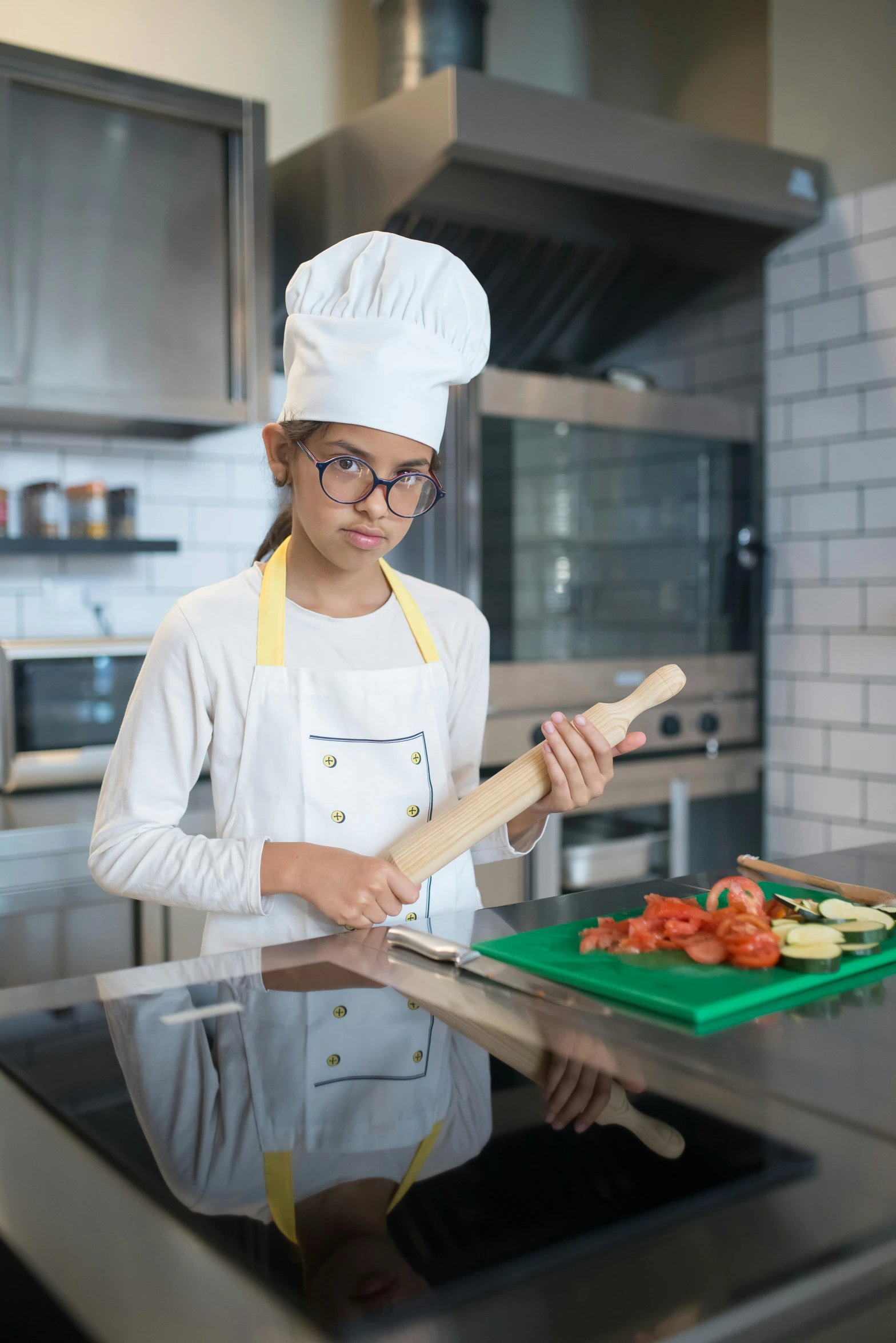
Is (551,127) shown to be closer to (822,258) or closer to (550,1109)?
(822,258)

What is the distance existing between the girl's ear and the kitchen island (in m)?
0.53

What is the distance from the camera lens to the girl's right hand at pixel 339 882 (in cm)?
98

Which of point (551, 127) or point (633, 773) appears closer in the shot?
point (551, 127)

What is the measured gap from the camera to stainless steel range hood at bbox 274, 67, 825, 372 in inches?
85.0

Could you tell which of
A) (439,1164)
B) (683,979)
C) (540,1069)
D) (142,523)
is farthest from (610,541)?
(439,1164)

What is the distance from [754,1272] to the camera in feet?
1.58

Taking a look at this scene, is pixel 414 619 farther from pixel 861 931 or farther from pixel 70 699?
pixel 70 699

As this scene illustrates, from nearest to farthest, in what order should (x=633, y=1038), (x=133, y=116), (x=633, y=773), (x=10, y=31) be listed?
(x=633, y=1038) < (x=133, y=116) < (x=10, y=31) < (x=633, y=773)

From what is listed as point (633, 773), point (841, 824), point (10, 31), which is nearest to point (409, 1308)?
point (633, 773)

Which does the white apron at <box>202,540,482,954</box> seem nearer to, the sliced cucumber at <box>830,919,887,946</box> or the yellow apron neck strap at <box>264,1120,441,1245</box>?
the sliced cucumber at <box>830,919,887,946</box>

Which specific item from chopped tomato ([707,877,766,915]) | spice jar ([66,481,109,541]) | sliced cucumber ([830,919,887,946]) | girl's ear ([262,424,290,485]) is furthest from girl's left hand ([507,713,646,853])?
spice jar ([66,481,109,541])

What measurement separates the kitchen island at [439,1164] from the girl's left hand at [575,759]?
0.25 metres

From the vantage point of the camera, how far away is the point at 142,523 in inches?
97.8

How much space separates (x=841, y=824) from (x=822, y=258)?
4.09 ft
